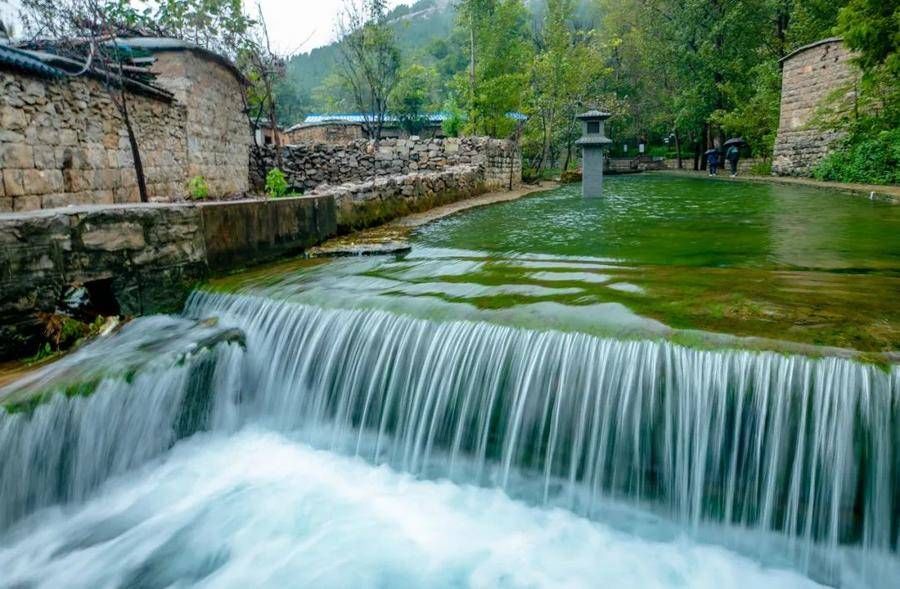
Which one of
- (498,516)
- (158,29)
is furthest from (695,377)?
(158,29)

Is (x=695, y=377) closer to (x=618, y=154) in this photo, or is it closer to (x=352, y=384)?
(x=352, y=384)

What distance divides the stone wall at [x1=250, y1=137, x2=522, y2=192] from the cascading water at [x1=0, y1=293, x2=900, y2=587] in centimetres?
1418

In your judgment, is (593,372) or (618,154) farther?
(618,154)

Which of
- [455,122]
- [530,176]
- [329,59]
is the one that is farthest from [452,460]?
[329,59]

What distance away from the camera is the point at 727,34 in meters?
27.5

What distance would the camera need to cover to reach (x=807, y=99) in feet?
69.9

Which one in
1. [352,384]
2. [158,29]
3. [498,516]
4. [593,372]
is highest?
[158,29]

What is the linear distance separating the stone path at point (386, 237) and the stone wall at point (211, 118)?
261 inches

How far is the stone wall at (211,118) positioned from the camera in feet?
46.6

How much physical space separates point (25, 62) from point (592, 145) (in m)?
12.3

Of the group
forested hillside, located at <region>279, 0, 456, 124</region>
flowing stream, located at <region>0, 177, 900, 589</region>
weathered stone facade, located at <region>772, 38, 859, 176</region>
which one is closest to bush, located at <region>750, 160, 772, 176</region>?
weathered stone facade, located at <region>772, 38, 859, 176</region>

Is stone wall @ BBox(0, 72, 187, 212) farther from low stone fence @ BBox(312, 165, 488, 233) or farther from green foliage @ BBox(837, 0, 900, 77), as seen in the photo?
green foliage @ BBox(837, 0, 900, 77)

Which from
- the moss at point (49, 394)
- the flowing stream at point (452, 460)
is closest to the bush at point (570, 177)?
the flowing stream at point (452, 460)

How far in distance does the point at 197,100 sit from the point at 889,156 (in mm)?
18826
